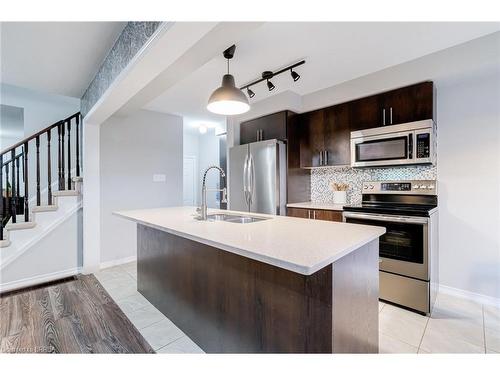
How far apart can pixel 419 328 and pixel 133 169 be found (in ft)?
12.8

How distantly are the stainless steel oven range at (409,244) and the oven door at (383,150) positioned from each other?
329 millimetres

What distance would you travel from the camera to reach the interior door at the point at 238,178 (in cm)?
363

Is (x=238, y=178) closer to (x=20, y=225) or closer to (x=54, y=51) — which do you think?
(x=54, y=51)

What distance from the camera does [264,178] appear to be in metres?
3.38

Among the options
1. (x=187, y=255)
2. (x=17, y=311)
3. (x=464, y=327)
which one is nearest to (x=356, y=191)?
(x=464, y=327)

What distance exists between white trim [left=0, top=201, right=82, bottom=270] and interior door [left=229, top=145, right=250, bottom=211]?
211 centimetres

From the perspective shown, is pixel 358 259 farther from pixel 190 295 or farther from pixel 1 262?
pixel 1 262

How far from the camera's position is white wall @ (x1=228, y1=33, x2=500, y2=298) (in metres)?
2.23

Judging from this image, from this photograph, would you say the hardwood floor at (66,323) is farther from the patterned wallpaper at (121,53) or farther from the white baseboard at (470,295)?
the white baseboard at (470,295)

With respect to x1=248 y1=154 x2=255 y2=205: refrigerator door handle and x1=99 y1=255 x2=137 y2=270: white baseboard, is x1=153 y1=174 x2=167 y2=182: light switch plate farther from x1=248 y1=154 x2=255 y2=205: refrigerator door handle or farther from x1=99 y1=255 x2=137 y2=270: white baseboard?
x1=248 y1=154 x2=255 y2=205: refrigerator door handle

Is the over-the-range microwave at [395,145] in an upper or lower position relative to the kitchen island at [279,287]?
upper

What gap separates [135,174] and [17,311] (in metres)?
2.07

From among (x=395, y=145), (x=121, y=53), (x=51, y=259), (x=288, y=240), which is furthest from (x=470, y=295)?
(x=51, y=259)

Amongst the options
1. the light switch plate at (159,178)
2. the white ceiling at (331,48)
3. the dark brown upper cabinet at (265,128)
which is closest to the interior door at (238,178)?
the dark brown upper cabinet at (265,128)
